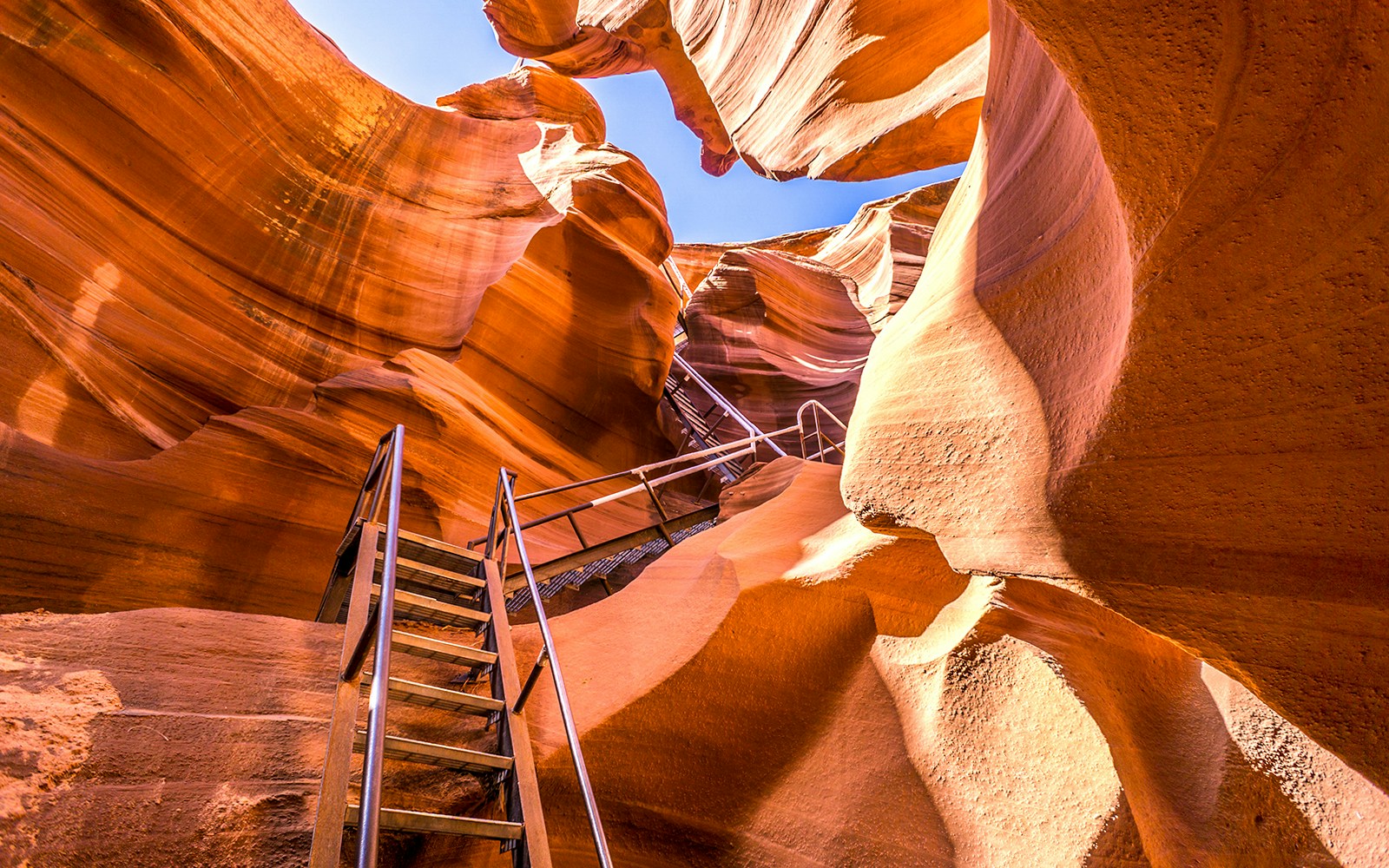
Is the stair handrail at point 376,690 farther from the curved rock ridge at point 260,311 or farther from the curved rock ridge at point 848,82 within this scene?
the curved rock ridge at point 848,82

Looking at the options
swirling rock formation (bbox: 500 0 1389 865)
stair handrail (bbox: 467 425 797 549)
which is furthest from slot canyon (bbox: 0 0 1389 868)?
stair handrail (bbox: 467 425 797 549)

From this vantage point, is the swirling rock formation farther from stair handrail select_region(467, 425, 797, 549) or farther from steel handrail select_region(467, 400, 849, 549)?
stair handrail select_region(467, 425, 797, 549)

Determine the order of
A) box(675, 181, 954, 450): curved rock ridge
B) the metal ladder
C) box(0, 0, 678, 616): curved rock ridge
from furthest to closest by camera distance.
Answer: box(675, 181, 954, 450): curved rock ridge
box(0, 0, 678, 616): curved rock ridge
the metal ladder

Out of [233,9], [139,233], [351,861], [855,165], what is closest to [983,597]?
[351,861]

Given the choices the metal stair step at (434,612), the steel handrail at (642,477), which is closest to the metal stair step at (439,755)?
the metal stair step at (434,612)

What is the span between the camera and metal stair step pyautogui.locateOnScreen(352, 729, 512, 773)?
111 inches

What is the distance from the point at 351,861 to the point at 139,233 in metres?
7.53

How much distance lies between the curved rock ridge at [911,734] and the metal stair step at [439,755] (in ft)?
3.49

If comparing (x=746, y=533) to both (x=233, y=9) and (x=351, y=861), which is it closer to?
(x=351, y=861)

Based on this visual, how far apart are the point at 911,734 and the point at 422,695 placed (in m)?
2.69

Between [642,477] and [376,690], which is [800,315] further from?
[376,690]

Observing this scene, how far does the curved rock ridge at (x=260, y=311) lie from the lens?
5.98m

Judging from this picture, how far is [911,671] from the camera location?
14.4 feet

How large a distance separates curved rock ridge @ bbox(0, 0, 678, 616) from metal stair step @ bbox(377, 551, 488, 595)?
2.73 m
